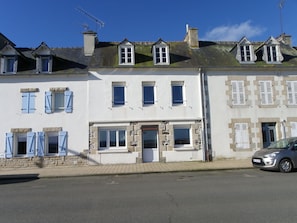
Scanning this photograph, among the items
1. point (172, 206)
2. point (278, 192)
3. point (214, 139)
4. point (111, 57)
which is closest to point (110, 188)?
point (172, 206)

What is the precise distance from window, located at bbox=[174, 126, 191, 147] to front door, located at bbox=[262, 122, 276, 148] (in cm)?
465

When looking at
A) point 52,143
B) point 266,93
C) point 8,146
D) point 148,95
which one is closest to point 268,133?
point 266,93

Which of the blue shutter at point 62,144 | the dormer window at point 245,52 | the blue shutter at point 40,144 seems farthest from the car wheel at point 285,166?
the blue shutter at point 40,144

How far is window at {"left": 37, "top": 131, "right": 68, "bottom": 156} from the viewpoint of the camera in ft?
48.7

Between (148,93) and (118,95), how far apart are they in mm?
1831

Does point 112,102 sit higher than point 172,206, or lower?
higher

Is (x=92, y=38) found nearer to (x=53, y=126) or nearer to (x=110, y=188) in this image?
(x=53, y=126)

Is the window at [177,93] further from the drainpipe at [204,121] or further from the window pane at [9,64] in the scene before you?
the window pane at [9,64]

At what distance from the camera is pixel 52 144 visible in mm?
15234

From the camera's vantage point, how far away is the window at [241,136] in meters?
15.6

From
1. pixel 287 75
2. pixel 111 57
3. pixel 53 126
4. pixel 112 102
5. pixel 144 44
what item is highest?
pixel 144 44

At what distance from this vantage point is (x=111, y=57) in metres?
16.6

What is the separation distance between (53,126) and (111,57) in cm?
557

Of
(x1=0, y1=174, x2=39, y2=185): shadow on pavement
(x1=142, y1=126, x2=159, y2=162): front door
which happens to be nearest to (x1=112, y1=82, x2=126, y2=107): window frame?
(x1=142, y1=126, x2=159, y2=162): front door
